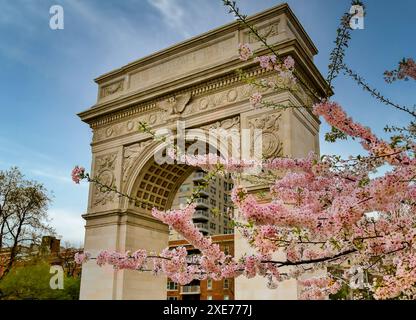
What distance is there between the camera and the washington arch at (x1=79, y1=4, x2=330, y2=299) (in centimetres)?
1429

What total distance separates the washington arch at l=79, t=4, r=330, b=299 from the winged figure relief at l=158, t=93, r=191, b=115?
0.04m

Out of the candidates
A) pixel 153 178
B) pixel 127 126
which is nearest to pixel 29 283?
pixel 153 178

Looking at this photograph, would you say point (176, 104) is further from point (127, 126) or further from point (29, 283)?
point (29, 283)

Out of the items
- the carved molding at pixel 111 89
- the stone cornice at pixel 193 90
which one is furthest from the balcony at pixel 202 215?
the stone cornice at pixel 193 90

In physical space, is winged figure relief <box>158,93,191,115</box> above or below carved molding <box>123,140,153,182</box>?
above

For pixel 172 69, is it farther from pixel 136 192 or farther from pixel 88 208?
pixel 88 208

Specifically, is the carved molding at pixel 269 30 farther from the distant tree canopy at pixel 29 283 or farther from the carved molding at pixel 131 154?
the distant tree canopy at pixel 29 283

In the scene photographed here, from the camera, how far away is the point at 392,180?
3613 millimetres

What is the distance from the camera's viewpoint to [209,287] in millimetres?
42000

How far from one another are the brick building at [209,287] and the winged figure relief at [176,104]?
23.5 m

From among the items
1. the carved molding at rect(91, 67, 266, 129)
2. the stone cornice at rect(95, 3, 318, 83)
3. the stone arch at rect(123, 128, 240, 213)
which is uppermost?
the stone cornice at rect(95, 3, 318, 83)

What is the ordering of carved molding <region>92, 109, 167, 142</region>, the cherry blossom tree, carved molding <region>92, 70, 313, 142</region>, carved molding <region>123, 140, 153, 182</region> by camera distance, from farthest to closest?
carved molding <region>123, 140, 153, 182</region> < carved molding <region>92, 109, 167, 142</region> < carved molding <region>92, 70, 313, 142</region> < the cherry blossom tree

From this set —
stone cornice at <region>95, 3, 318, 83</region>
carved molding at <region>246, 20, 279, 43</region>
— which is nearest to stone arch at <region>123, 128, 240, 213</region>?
stone cornice at <region>95, 3, 318, 83</region>

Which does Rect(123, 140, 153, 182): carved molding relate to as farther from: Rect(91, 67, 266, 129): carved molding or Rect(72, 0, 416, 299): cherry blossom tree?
Rect(72, 0, 416, 299): cherry blossom tree
